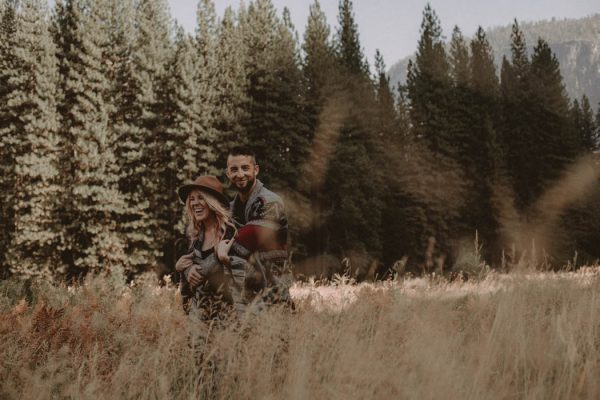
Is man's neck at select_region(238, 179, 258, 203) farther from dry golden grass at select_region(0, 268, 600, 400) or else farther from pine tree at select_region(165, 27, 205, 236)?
pine tree at select_region(165, 27, 205, 236)

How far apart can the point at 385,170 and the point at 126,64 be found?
60.3ft

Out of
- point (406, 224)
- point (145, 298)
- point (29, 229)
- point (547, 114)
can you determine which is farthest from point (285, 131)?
point (547, 114)

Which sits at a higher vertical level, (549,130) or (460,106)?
(460,106)

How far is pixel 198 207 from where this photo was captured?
3.96 metres

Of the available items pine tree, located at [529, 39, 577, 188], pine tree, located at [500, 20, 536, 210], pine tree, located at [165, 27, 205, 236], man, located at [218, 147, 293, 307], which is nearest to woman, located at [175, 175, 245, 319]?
man, located at [218, 147, 293, 307]

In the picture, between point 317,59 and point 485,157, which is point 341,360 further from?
point 485,157

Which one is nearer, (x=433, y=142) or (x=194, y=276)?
(x=194, y=276)

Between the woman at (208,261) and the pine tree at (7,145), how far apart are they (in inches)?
866

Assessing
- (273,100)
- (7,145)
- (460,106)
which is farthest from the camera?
(460,106)

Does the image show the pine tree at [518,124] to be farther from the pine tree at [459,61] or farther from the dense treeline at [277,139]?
the pine tree at [459,61]

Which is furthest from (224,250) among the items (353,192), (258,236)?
(353,192)

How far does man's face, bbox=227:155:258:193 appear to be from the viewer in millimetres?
3941

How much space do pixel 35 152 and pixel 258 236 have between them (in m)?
22.1

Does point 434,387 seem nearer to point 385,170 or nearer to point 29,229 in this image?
point 29,229
